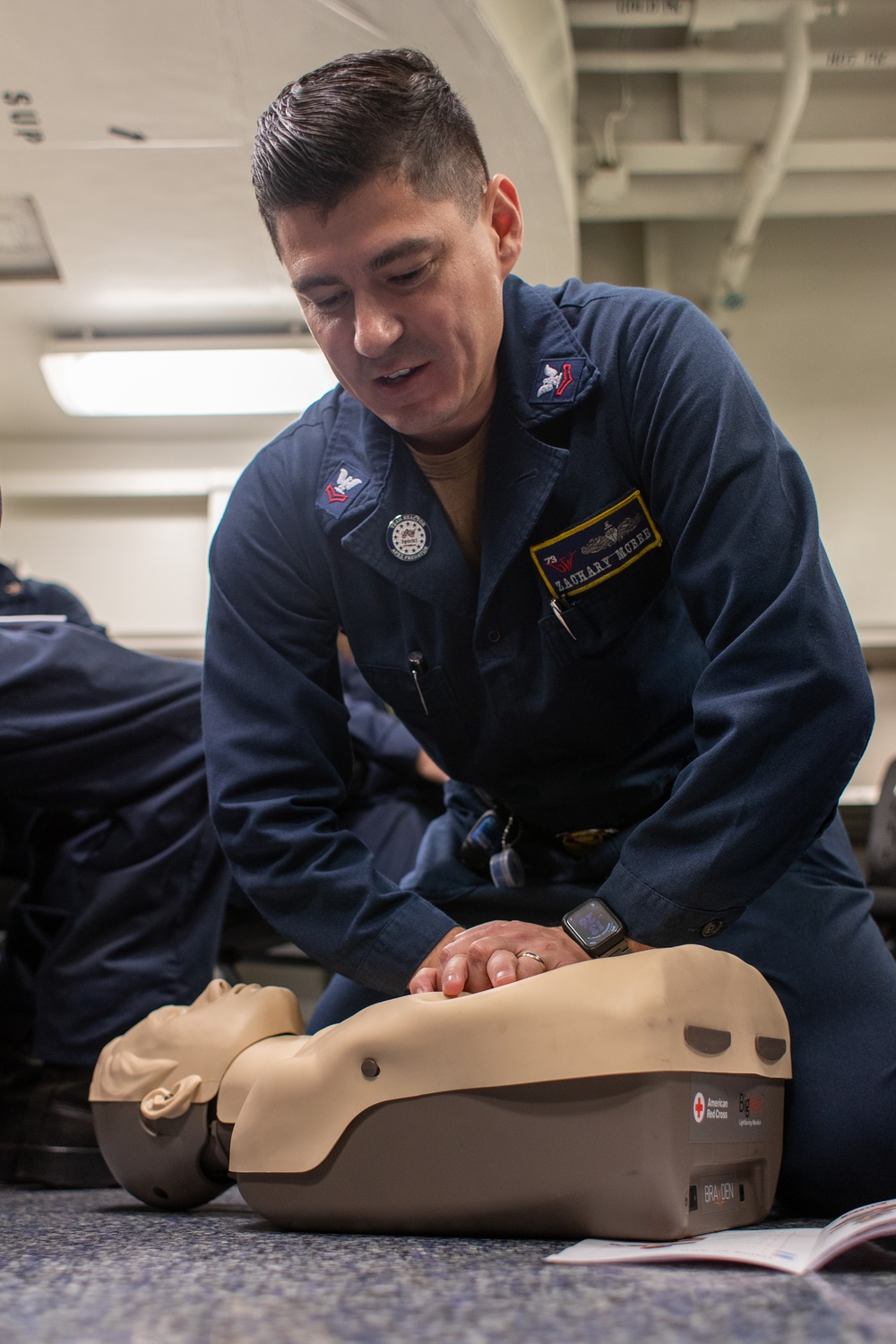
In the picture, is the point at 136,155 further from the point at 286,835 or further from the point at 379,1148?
the point at 379,1148

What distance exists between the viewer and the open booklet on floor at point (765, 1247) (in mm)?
555

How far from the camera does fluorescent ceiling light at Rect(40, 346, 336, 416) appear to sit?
3410 millimetres

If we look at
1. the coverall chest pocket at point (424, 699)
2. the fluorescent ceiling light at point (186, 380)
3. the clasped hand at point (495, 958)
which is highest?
the fluorescent ceiling light at point (186, 380)

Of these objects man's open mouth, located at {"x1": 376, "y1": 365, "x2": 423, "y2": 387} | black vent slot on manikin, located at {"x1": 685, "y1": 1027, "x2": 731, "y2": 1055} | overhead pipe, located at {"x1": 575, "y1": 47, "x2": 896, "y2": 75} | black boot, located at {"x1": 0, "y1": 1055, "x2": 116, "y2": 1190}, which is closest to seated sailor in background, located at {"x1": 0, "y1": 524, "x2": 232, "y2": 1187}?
black boot, located at {"x1": 0, "y1": 1055, "x2": 116, "y2": 1190}

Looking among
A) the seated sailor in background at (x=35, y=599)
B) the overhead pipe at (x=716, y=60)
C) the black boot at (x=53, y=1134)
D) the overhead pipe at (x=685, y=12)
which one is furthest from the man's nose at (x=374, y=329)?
the overhead pipe at (x=716, y=60)

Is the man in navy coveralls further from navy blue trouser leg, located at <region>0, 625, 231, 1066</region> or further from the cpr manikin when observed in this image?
navy blue trouser leg, located at <region>0, 625, 231, 1066</region>

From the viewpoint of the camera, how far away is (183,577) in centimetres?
406

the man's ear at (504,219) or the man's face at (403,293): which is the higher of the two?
the man's ear at (504,219)

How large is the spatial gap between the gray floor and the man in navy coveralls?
23 centimetres

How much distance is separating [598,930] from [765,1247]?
0.92 ft

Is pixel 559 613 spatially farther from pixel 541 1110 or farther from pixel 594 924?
pixel 541 1110

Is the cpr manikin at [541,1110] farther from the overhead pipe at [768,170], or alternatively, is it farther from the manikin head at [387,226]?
the overhead pipe at [768,170]

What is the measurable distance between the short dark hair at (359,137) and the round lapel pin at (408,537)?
0.30 m

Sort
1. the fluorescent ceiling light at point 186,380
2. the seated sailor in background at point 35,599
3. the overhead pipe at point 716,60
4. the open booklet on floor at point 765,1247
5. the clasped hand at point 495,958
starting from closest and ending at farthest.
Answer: the open booklet on floor at point 765,1247 → the clasped hand at point 495,958 → the seated sailor in background at point 35,599 → the overhead pipe at point 716,60 → the fluorescent ceiling light at point 186,380
